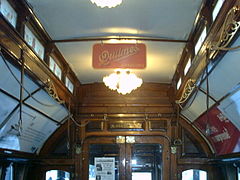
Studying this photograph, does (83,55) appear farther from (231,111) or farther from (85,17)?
(231,111)

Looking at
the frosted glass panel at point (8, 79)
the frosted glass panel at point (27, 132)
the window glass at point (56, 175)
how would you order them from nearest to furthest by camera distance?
the frosted glass panel at point (8, 79) → the frosted glass panel at point (27, 132) → the window glass at point (56, 175)

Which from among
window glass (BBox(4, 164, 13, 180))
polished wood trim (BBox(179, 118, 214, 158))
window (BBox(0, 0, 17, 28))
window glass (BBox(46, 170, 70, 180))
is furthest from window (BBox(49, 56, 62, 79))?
polished wood trim (BBox(179, 118, 214, 158))

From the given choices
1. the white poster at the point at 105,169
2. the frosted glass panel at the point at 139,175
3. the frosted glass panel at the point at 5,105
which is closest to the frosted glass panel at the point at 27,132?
the frosted glass panel at the point at 5,105

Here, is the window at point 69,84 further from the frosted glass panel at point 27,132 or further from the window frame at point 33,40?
the window frame at point 33,40

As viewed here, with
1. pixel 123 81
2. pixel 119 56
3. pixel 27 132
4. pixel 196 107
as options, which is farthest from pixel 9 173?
pixel 196 107

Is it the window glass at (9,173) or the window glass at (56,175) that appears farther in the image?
the window glass at (56,175)

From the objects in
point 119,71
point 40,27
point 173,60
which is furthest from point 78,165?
point 40,27

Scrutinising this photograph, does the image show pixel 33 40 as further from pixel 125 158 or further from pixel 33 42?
pixel 125 158

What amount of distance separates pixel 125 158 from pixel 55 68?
2.00 m

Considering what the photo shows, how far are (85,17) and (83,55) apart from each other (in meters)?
1.16

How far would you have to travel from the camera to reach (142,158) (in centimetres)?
588

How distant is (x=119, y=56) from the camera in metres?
3.91

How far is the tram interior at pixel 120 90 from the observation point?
10.8ft

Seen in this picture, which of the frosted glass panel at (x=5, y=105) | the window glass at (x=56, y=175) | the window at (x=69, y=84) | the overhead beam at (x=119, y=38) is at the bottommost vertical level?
the window glass at (x=56, y=175)
